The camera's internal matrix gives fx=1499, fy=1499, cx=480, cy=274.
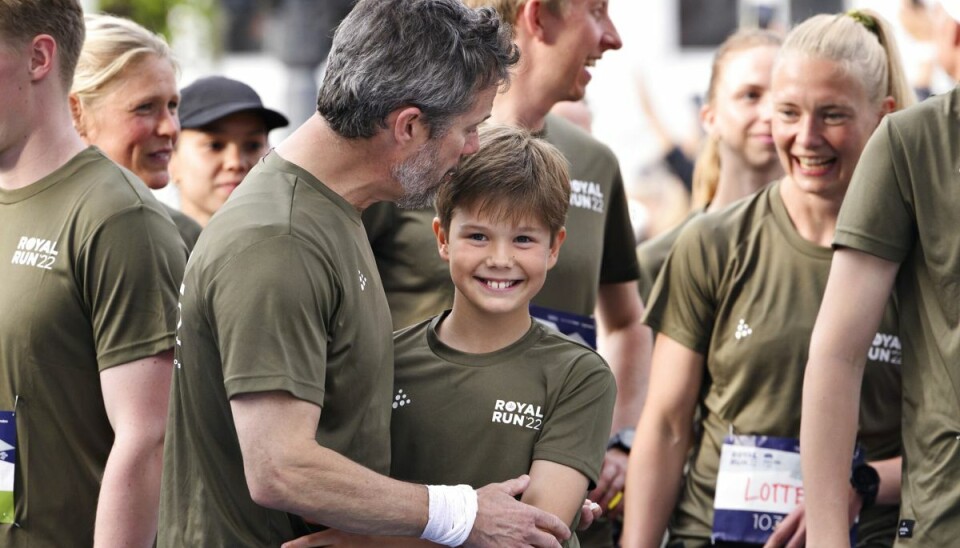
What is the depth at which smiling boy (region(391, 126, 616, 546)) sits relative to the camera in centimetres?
323

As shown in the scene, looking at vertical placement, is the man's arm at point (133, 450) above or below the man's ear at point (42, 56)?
below

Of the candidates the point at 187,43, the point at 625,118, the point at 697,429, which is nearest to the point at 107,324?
the point at 697,429

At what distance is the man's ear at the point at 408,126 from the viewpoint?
3.00m

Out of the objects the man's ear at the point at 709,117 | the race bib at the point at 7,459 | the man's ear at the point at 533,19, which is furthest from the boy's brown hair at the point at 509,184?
the man's ear at the point at 709,117

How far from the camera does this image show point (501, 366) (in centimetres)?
332

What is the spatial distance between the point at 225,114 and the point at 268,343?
108 inches

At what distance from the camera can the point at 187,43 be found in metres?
15.0

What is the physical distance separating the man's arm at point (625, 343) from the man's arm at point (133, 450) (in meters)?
1.82

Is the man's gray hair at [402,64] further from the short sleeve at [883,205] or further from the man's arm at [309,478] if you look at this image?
the short sleeve at [883,205]

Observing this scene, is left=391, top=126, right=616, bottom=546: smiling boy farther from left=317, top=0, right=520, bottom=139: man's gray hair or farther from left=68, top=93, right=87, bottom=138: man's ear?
left=68, top=93, right=87, bottom=138: man's ear

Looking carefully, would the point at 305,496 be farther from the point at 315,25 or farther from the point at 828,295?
the point at 315,25

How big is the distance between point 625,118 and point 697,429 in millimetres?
8350

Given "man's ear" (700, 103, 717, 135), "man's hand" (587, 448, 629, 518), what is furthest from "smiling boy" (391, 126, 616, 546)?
"man's ear" (700, 103, 717, 135)

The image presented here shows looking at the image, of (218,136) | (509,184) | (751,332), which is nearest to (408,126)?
(509,184)
